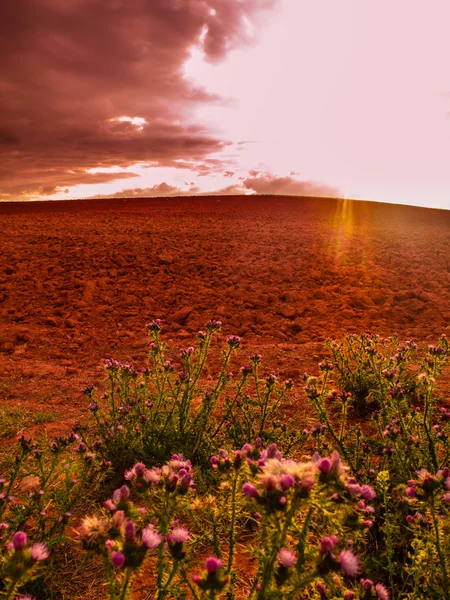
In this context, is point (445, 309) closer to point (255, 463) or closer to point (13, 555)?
point (255, 463)

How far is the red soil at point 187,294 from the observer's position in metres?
6.77

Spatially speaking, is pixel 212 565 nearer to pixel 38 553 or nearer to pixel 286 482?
pixel 286 482

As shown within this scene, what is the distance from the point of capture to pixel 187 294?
9805 mm

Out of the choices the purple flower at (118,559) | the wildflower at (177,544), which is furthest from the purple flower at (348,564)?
the purple flower at (118,559)

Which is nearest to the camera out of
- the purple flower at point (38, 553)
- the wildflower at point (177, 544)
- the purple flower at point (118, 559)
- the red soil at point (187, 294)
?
the purple flower at point (118, 559)

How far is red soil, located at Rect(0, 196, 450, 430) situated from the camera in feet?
22.2

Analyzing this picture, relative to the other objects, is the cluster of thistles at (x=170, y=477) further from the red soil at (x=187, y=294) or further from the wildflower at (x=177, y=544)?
the red soil at (x=187, y=294)

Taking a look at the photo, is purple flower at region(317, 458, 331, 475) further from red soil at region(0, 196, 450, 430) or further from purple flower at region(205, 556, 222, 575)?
red soil at region(0, 196, 450, 430)

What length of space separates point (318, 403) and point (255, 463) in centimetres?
125

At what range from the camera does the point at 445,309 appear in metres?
8.90

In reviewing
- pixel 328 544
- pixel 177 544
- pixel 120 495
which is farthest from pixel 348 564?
pixel 120 495

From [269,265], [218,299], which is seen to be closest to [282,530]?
[218,299]

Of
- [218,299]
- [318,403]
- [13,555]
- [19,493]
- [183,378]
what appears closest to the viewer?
[13,555]

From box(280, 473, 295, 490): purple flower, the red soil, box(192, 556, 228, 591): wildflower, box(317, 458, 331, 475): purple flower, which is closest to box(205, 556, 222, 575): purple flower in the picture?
box(192, 556, 228, 591): wildflower
